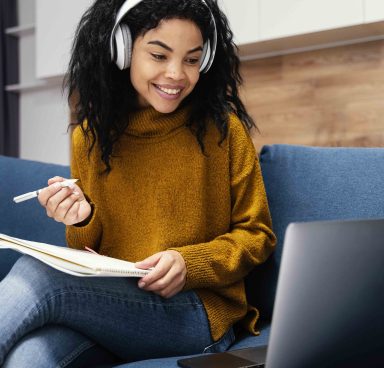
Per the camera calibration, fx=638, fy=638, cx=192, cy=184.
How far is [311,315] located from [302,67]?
252 cm

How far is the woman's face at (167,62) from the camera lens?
3.91 feet

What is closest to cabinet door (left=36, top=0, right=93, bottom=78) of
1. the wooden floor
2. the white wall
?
the white wall

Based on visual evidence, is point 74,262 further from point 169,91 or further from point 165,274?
point 169,91

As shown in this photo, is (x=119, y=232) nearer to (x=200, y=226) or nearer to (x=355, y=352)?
(x=200, y=226)

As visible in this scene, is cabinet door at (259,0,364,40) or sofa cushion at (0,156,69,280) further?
cabinet door at (259,0,364,40)

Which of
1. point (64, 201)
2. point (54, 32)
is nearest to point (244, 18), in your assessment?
point (54, 32)

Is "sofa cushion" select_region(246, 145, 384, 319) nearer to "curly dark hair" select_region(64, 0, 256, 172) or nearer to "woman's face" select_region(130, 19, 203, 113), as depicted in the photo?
"curly dark hair" select_region(64, 0, 256, 172)

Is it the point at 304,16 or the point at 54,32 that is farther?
the point at 54,32

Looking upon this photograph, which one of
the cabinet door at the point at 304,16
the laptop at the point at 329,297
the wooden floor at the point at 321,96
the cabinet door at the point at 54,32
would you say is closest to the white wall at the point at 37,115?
the cabinet door at the point at 54,32

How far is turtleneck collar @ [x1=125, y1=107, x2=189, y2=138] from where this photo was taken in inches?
50.5

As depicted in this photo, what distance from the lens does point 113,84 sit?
51.6 inches

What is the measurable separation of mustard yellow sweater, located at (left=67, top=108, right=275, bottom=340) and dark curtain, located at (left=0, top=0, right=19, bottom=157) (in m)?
2.95

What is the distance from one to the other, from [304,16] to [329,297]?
2.34 metres

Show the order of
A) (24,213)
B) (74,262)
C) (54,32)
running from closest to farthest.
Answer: (74,262) → (24,213) → (54,32)
